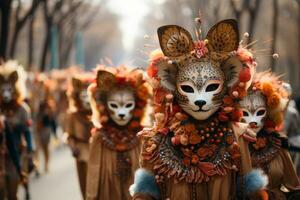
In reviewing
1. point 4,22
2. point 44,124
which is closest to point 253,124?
point 44,124

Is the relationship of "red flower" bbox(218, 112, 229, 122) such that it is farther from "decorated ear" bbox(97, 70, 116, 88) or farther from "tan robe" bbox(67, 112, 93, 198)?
"tan robe" bbox(67, 112, 93, 198)

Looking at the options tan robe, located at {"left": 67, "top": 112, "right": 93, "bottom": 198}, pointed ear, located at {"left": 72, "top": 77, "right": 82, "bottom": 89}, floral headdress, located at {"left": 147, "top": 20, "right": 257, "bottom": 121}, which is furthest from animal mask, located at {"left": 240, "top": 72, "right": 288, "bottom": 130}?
pointed ear, located at {"left": 72, "top": 77, "right": 82, "bottom": 89}

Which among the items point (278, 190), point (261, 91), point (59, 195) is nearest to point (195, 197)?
point (278, 190)

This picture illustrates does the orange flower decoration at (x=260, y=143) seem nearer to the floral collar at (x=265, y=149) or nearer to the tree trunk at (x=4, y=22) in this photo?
the floral collar at (x=265, y=149)

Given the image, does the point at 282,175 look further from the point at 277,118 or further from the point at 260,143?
the point at 277,118

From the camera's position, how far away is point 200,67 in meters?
5.85

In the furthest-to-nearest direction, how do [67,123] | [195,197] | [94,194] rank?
[67,123] < [94,194] < [195,197]

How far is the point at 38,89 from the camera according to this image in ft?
60.9

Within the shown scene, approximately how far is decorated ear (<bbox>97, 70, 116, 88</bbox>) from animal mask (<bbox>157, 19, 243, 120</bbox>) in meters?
2.64

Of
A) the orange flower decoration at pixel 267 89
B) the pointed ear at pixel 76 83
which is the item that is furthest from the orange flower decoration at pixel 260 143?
the pointed ear at pixel 76 83

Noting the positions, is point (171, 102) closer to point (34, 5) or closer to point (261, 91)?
point (261, 91)

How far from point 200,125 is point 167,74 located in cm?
50

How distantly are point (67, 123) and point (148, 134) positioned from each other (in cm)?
508

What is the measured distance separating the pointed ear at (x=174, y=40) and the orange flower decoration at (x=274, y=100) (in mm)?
1660
